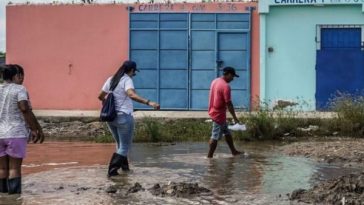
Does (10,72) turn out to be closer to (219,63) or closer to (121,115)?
(121,115)

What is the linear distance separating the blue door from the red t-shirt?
26.6ft

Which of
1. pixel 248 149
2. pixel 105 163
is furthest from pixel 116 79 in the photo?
pixel 248 149

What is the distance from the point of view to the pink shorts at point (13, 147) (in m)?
7.97

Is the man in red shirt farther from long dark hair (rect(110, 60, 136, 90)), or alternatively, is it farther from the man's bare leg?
long dark hair (rect(110, 60, 136, 90))

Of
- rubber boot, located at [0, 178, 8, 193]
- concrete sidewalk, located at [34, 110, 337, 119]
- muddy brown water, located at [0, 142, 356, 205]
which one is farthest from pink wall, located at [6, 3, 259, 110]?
rubber boot, located at [0, 178, 8, 193]

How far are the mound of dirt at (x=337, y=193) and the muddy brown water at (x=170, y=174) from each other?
0.23 metres

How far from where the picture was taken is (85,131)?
54.3 feet

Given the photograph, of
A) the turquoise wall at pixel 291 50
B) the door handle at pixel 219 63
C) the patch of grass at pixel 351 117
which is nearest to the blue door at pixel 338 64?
the turquoise wall at pixel 291 50

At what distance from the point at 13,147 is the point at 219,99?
14.4 feet

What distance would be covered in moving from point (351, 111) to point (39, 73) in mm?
10445

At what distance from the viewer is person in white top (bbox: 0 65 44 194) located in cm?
797

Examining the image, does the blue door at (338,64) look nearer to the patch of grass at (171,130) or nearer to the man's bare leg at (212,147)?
the patch of grass at (171,130)

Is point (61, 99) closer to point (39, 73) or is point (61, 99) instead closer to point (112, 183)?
point (39, 73)

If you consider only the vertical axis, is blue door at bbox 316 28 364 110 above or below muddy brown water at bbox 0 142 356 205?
above
